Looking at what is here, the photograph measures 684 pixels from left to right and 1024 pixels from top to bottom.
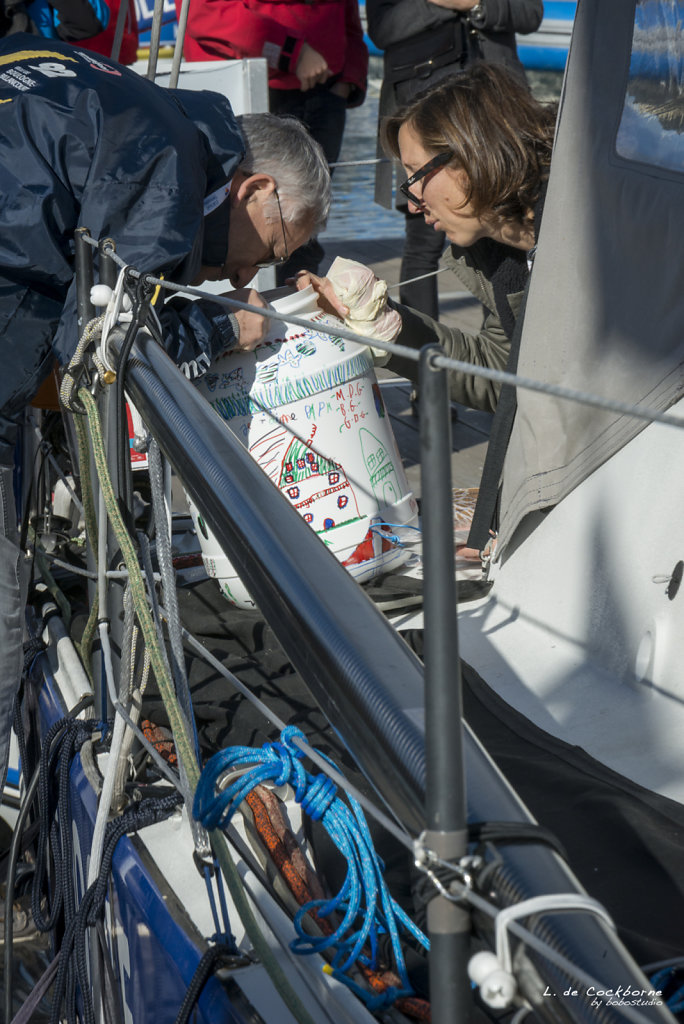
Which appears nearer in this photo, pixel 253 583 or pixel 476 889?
pixel 476 889

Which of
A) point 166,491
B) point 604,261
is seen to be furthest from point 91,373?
point 604,261

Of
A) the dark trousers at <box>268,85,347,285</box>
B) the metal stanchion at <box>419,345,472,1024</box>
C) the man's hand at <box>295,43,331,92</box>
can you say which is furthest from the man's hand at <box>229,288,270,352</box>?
the man's hand at <box>295,43,331,92</box>

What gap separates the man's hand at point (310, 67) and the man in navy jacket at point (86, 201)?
212 cm

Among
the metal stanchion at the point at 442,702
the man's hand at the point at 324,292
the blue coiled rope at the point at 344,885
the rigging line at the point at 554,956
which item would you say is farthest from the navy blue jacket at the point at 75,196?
the rigging line at the point at 554,956

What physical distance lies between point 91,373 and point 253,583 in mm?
807

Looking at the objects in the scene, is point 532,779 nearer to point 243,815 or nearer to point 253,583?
point 243,815

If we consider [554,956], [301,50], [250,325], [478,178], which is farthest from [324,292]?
[301,50]

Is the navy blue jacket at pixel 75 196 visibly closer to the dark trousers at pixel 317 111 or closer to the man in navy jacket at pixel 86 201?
the man in navy jacket at pixel 86 201

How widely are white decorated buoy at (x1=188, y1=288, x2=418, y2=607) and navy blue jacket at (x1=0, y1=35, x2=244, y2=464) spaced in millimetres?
132

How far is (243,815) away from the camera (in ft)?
4.57

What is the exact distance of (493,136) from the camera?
2357 millimetres

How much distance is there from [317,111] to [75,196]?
2.67 m

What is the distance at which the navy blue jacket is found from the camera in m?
1.70

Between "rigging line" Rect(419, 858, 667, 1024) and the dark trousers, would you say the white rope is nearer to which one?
"rigging line" Rect(419, 858, 667, 1024)
